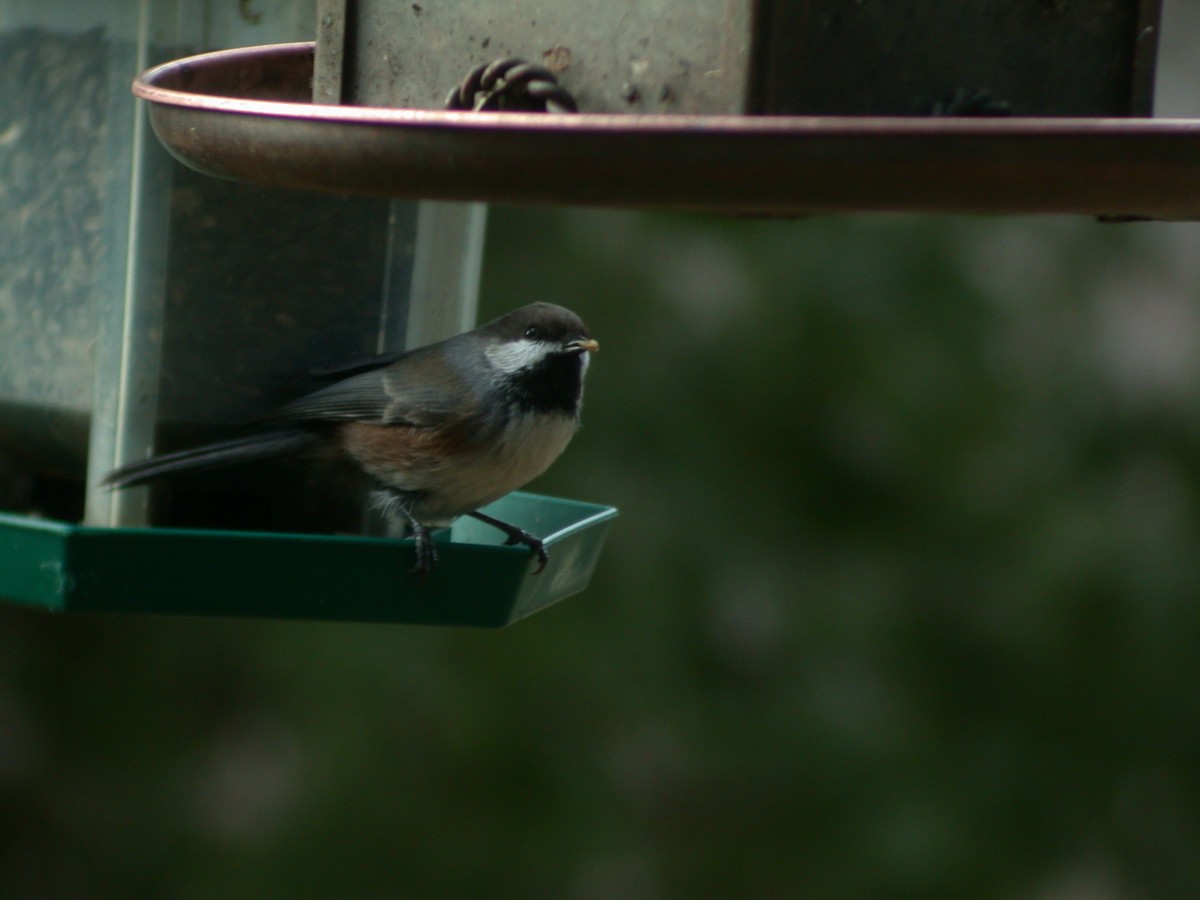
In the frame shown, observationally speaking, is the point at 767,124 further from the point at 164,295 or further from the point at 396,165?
the point at 164,295

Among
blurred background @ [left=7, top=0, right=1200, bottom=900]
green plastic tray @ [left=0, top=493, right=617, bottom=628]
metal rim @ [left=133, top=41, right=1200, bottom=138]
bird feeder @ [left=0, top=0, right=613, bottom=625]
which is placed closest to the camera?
metal rim @ [left=133, top=41, right=1200, bottom=138]

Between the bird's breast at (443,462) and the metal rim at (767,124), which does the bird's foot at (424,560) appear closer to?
the bird's breast at (443,462)

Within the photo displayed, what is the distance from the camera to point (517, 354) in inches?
136

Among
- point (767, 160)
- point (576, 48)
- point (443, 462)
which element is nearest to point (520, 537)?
point (443, 462)

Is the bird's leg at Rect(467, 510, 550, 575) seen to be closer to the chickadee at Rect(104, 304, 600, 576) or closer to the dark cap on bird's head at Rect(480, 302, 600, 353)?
the chickadee at Rect(104, 304, 600, 576)

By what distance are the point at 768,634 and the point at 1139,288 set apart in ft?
5.78

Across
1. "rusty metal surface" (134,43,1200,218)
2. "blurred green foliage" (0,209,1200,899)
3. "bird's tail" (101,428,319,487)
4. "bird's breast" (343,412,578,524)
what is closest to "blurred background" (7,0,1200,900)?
"blurred green foliage" (0,209,1200,899)

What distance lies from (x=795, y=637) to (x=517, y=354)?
231cm

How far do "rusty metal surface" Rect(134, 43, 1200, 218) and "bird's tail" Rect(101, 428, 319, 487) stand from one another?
1003 millimetres

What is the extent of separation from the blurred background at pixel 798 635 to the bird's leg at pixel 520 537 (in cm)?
172

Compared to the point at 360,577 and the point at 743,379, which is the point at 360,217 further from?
the point at 743,379

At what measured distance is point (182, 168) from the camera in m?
2.96

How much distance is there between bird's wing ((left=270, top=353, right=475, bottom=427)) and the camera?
309 cm

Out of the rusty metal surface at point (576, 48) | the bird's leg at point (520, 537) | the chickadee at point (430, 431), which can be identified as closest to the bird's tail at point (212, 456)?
the chickadee at point (430, 431)
